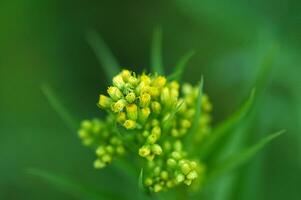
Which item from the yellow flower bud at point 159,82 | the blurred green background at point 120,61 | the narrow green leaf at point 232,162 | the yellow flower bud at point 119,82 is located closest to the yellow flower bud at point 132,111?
the yellow flower bud at point 119,82

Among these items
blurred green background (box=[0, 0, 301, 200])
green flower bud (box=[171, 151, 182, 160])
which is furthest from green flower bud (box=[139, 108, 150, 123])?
blurred green background (box=[0, 0, 301, 200])

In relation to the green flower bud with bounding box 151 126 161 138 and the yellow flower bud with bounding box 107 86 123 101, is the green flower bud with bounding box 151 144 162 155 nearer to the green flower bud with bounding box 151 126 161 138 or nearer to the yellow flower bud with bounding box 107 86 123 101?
the green flower bud with bounding box 151 126 161 138

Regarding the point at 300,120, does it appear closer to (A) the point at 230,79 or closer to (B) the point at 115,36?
(A) the point at 230,79

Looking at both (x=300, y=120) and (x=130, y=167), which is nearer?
(x=130, y=167)

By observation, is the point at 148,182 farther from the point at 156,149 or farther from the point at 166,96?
the point at 166,96

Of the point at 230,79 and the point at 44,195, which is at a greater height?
the point at 230,79

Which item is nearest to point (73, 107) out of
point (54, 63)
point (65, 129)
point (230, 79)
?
point (65, 129)

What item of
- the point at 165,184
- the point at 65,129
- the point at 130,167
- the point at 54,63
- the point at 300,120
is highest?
the point at 54,63
